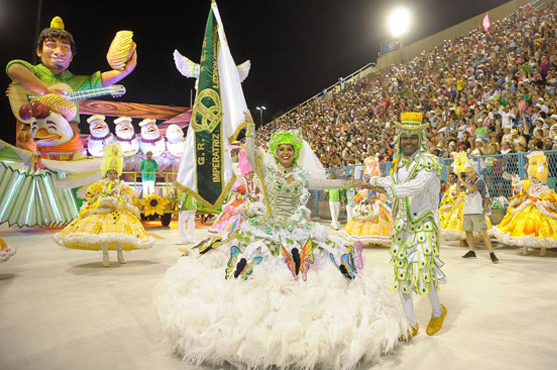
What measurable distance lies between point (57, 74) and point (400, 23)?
2269cm

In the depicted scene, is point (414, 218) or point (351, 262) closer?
point (351, 262)

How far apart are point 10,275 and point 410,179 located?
5.83 meters

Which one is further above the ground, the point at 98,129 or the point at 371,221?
the point at 98,129

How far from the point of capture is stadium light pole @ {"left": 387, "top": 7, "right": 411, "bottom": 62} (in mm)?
28219

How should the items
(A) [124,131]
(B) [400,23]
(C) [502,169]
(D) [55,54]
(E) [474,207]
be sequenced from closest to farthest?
(E) [474,207], (C) [502,169], (D) [55,54], (A) [124,131], (B) [400,23]

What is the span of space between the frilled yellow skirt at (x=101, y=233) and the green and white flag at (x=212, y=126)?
1004 millimetres

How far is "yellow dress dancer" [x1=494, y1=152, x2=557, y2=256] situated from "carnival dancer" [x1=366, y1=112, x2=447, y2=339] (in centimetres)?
487

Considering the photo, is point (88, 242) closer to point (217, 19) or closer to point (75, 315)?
point (75, 315)

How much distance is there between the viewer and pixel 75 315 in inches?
168

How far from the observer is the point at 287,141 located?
12.4 ft

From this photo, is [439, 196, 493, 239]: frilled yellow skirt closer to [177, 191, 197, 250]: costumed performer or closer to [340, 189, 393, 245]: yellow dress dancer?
[340, 189, 393, 245]: yellow dress dancer

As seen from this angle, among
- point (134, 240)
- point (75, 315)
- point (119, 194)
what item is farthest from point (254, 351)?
point (119, 194)

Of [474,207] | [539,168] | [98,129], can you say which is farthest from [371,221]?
[98,129]

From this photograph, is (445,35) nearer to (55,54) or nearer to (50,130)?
(55,54)
